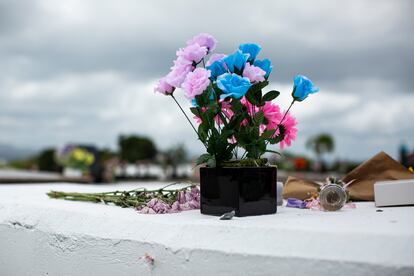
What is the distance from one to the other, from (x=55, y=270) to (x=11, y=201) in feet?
2.36

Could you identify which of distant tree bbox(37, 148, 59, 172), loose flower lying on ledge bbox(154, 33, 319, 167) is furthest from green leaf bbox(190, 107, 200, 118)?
distant tree bbox(37, 148, 59, 172)

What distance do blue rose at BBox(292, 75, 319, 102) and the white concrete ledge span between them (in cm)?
46

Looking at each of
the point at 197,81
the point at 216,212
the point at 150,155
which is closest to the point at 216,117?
the point at 197,81

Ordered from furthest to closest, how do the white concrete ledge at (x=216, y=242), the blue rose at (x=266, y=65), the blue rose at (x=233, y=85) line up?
the blue rose at (x=266, y=65)
the blue rose at (x=233, y=85)
the white concrete ledge at (x=216, y=242)

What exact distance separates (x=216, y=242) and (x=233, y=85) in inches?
21.6

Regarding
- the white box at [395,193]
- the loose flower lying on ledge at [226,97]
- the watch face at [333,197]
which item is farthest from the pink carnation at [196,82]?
the white box at [395,193]

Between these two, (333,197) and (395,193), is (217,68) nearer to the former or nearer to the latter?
(333,197)

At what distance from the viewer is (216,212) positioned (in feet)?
6.10

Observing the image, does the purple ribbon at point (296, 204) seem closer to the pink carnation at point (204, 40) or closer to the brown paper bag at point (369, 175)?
the brown paper bag at point (369, 175)

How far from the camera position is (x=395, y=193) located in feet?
6.76

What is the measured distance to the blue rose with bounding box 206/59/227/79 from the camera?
190cm

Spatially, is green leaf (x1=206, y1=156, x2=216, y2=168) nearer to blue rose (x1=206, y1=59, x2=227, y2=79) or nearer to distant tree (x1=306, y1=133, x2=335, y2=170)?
blue rose (x1=206, y1=59, x2=227, y2=79)

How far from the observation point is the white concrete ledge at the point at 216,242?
1433mm

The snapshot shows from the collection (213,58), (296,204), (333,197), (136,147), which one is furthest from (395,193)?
(136,147)
